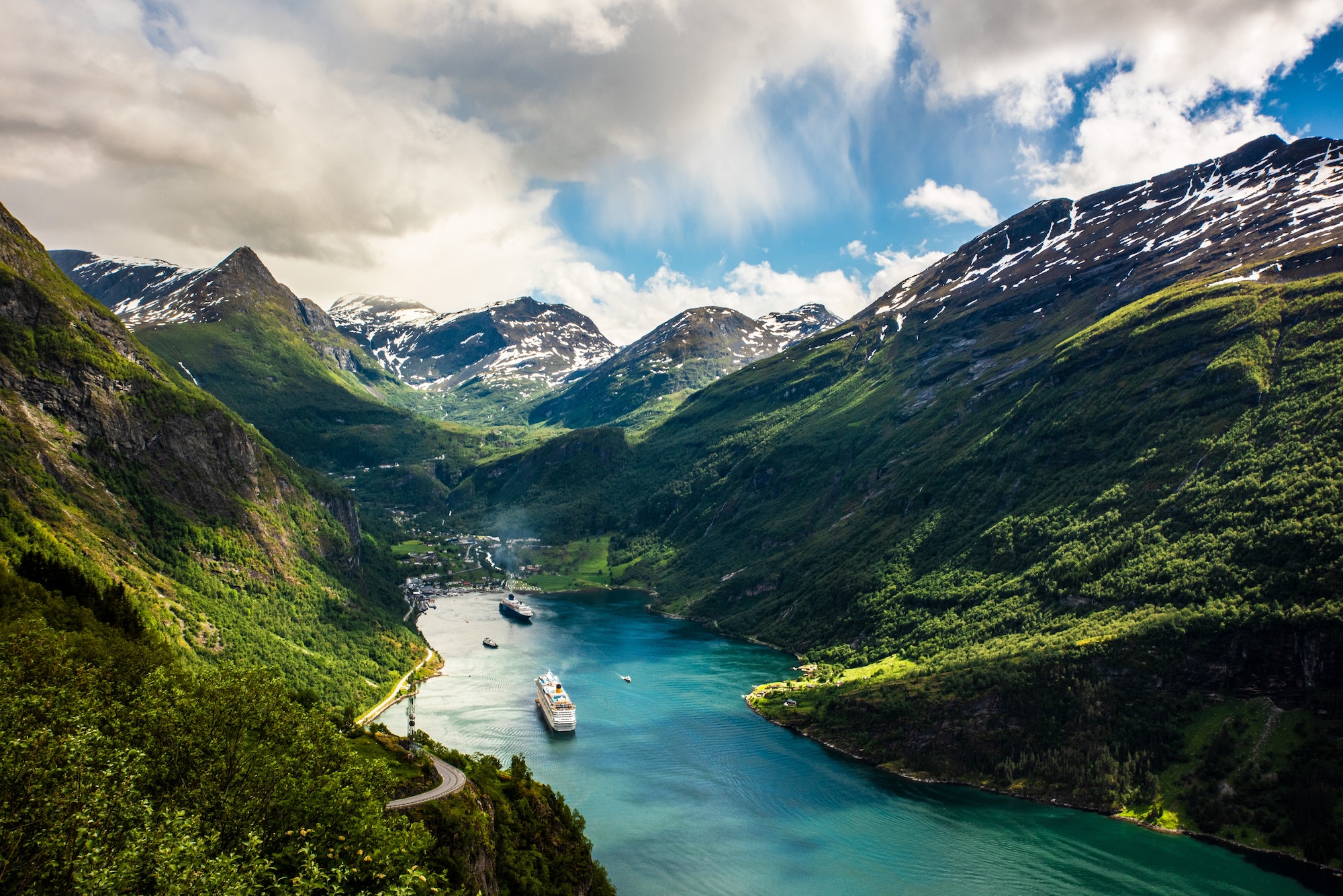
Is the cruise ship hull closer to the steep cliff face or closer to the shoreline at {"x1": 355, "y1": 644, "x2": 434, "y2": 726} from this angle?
the shoreline at {"x1": 355, "y1": 644, "x2": 434, "y2": 726}

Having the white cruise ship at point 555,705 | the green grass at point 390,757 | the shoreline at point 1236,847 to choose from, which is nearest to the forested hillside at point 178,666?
the green grass at point 390,757

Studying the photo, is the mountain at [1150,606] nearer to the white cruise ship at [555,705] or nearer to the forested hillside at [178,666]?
the white cruise ship at [555,705]

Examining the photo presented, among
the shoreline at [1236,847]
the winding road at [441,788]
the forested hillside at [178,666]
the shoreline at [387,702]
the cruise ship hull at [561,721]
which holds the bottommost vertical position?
the shoreline at [387,702]

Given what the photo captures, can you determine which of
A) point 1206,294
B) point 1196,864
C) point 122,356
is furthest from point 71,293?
point 1206,294

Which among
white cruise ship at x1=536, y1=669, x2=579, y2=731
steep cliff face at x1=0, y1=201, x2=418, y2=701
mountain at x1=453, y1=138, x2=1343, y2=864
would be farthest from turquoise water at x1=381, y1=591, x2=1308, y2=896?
steep cliff face at x1=0, y1=201, x2=418, y2=701

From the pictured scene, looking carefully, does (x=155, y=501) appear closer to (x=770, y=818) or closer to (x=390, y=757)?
(x=390, y=757)

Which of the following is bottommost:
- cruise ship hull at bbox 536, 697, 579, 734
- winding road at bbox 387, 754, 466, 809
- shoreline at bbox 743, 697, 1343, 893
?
cruise ship hull at bbox 536, 697, 579, 734
